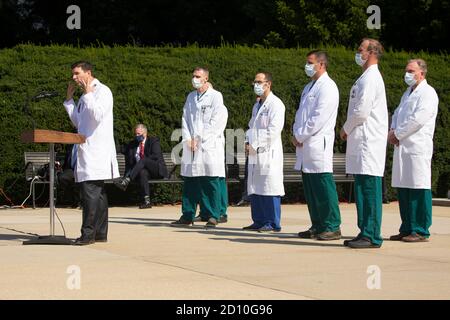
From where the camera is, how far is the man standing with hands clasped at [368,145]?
11.0 metres

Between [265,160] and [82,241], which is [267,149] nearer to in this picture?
[265,160]

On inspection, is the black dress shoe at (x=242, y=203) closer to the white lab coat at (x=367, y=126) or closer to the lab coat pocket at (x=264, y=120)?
the lab coat pocket at (x=264, y=120)

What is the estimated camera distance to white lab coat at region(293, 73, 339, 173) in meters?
12.0

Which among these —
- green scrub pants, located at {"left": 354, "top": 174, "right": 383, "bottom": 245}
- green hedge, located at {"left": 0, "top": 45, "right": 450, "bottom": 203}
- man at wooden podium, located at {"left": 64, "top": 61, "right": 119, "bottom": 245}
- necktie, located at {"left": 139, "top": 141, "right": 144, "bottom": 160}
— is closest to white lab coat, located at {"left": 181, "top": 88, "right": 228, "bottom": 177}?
man at wooden podium, located at {"left": 64, "top": 61, "right": 119, "bottom": 245}

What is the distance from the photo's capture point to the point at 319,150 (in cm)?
1198

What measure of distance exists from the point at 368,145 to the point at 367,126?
0.66ft

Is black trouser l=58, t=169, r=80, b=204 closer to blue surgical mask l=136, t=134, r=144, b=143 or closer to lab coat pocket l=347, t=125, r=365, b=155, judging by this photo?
blue surgical mask l=136, t=134, r=144, b=143

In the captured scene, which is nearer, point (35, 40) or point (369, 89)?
point (369, 89)
